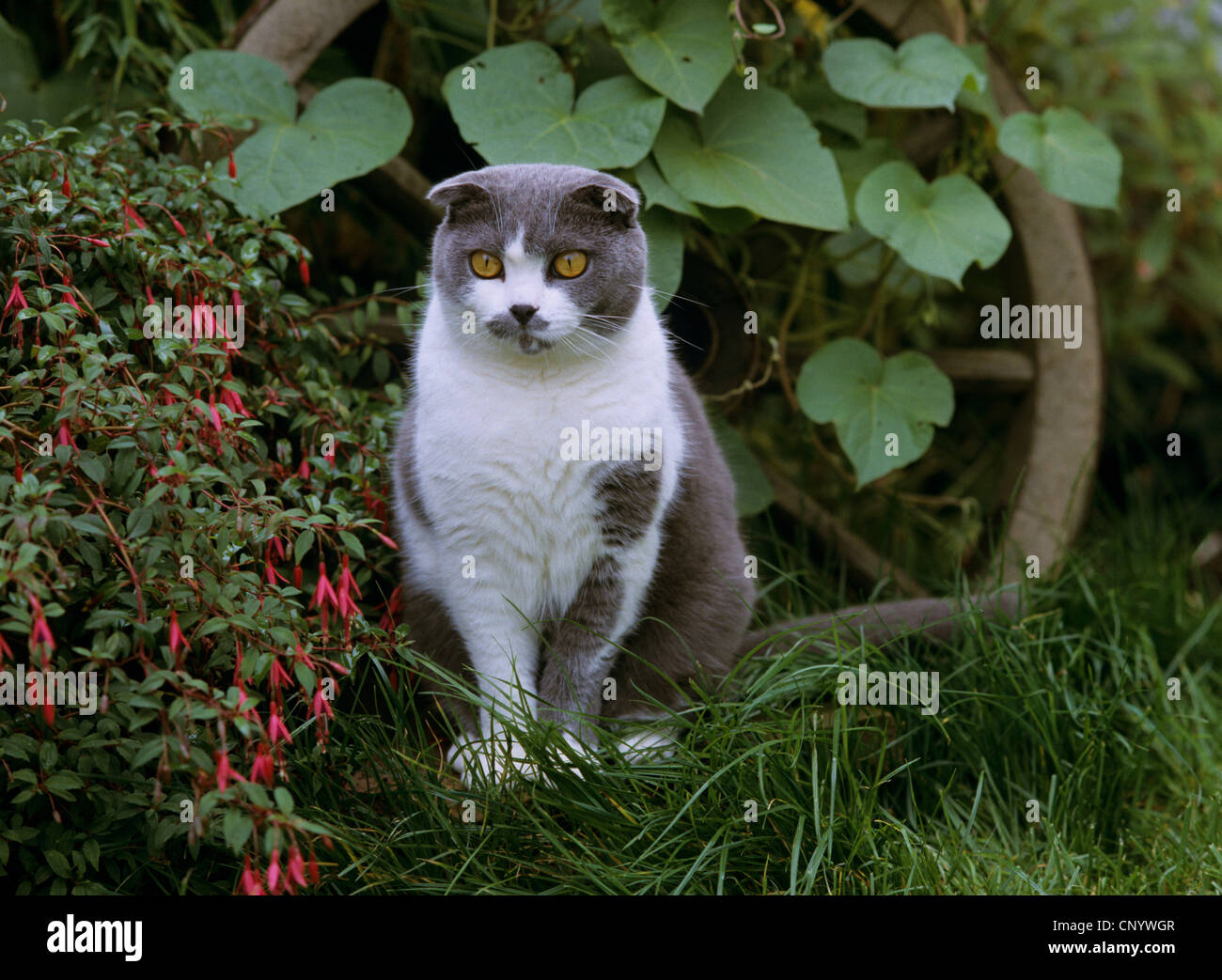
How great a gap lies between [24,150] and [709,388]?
1460mm

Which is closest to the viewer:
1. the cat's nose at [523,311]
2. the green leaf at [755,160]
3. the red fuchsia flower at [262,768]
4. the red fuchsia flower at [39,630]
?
the red fuchsia flower at [39,630]

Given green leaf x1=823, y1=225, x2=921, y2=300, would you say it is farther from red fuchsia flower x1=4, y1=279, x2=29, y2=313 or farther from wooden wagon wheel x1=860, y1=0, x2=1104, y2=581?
red fuchsia flower x1=4, y1=279, x2=29, y2=313

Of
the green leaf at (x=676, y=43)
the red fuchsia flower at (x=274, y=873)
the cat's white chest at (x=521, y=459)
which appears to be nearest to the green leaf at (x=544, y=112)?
the green leaf at (x=676, y=43)

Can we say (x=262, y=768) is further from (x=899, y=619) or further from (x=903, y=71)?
(x=903, y=71)

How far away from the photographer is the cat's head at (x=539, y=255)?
67.0 inches

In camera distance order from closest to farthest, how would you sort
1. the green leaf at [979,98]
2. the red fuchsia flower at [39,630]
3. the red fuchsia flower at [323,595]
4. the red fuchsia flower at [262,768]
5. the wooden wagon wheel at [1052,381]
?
the red fuchsia flower at [39,630] < the red fuchsia flower at [262,768] < the red fuchsia flower at [323,595] < the green leaf at [979,98] < the wooden wagon wheel at [1052,381]

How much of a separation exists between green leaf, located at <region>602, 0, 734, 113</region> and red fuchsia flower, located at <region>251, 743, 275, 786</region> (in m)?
1.39

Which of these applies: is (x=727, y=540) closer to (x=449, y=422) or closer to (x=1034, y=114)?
(x=449, y=422)

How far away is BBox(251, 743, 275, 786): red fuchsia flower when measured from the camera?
1.34 metres

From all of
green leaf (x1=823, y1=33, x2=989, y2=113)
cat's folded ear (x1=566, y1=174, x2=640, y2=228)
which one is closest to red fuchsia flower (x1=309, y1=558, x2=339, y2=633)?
cat's folded ear (x1=566, y1=174, x2=640, y2=228)

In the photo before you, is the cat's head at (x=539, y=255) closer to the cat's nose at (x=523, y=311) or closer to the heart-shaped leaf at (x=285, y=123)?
the cat's nose at (x=523, y=311)

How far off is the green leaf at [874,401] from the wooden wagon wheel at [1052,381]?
1.24ft

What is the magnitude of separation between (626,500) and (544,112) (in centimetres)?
82
